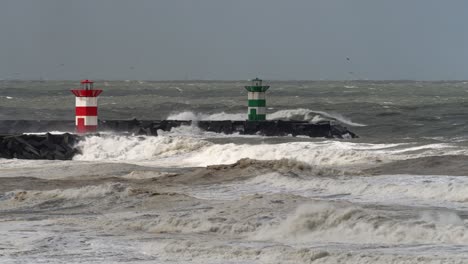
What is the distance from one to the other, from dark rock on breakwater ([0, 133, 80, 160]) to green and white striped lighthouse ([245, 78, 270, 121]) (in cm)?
584

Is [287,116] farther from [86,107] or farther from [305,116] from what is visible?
[86,107]

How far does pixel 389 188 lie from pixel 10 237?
5519 mm

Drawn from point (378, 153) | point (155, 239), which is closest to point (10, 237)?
point (155, 239)

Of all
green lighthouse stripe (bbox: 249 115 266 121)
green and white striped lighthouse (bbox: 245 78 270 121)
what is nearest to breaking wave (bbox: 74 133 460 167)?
green and white striped lighthouse (bbox: 245 78 270 121)

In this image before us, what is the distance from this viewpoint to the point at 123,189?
1484 cm

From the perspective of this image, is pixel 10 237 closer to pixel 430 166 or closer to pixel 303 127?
pixel 430 166

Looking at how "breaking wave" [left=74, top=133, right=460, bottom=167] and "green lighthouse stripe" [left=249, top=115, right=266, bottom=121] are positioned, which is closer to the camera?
"breaking wave" [left=74, top=133, right=460, bottom=167]

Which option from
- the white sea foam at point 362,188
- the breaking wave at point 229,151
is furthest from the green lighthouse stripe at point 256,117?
the white sea foam at point 362,188

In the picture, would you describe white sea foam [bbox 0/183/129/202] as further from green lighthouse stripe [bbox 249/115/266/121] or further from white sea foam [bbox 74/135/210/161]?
green lighthouse stripe [bbox 249/115/266/121]

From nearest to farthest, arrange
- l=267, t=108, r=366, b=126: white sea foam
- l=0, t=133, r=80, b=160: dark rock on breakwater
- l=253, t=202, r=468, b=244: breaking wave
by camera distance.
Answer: l=253, t=202, r=468, b=244: breaking wave → l=0, t=133, r=80, b=160: dark rock on breakwater → l=267, t=108, r=366, b=126: white sea foam

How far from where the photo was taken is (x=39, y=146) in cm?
2373

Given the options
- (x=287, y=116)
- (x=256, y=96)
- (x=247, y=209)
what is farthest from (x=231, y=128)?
(x=247, y=209)

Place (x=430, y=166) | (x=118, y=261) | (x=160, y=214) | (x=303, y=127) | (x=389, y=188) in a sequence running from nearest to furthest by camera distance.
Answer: (x=118, y=261)
(x=160, y=214)
(x=389, y=188)
(x=430, y=166)
(x=303, y=127)

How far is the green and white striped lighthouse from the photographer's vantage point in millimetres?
28609
